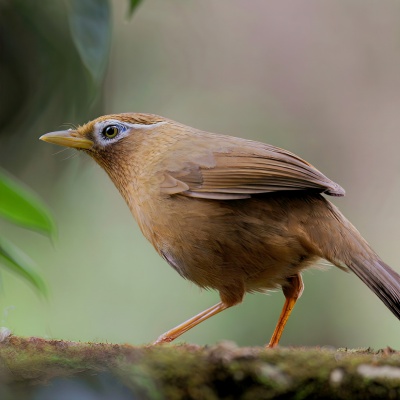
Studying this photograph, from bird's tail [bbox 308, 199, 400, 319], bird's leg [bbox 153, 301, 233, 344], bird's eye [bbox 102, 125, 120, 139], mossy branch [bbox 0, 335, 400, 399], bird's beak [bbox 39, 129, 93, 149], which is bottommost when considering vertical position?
bird's leg [bbox 153, 301, 233, 344]

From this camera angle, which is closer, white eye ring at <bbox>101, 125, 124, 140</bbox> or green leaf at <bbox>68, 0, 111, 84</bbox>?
green leaf at <bbox>68, 0, 111, 84</bbox>

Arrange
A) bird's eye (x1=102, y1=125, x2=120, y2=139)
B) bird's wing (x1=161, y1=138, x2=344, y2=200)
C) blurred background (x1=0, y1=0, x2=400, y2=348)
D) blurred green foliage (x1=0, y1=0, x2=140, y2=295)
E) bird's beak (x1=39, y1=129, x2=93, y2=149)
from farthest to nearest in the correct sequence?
blurred background (x1=0, y1=0, x2=400, y2=348), blurred green foliage (x1=0, y1=0, x2=140, y2=295), bird's eye (x1=102, y1=125, x2=120, y2=139), bird's beak (x1=39, y1=129, x2=93, y2=149), bird's wing (x1=161, y1=138, x2=344, y2=200)

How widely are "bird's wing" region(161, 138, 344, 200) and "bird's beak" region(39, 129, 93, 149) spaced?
67 cm

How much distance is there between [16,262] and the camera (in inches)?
116

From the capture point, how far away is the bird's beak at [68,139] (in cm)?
445

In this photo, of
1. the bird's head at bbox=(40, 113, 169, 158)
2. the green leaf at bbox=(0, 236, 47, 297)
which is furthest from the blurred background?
the green leaf at bbox=(0, 236, 47, 297)

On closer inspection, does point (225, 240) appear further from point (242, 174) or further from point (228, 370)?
point (228, 370)

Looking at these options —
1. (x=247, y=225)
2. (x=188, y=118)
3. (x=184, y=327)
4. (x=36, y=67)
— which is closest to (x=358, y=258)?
(x=247, y=225)

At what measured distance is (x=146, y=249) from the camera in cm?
812

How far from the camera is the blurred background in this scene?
Result: 4953 mm

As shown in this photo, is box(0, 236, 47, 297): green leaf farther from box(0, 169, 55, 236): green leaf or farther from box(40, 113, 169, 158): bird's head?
box(40, 113, 169, 158): bird's head

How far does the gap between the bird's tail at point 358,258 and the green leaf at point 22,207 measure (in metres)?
1.56

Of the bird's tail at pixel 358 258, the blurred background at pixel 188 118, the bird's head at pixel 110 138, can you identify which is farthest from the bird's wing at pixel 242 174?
the blurred background at pixel 188 118

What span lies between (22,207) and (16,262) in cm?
26
